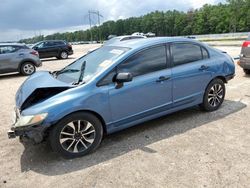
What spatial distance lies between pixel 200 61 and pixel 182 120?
1.16 metres

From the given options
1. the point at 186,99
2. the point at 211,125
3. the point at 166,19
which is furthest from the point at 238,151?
the point at 166,19

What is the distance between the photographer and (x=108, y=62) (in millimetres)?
4391

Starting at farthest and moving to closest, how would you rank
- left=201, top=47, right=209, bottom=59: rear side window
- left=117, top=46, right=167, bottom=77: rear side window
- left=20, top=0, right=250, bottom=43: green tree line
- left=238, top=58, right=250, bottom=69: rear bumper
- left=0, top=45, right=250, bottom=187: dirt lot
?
left=20, top=0, right=250, bottom=43: green tree line → left=238, top=58, right=250, bottom=69: rear bumper → left=201, top=47, right=209, bottom=59: rear side window → left=117, top=46, right=167, bottom=77: rear side window → left=0, top=45, right=250, bottom=187: dirt lot

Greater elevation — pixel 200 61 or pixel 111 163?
pixel 200 61

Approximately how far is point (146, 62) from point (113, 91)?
0.85 m

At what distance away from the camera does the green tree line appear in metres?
79.8

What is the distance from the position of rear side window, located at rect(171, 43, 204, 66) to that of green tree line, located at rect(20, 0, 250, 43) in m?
59.7

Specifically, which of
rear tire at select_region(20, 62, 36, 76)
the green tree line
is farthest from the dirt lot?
the green tree line

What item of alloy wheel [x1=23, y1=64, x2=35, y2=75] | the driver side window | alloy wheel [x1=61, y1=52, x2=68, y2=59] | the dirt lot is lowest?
the dirt lot

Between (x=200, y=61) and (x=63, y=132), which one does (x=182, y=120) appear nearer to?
(x=200, y=61)

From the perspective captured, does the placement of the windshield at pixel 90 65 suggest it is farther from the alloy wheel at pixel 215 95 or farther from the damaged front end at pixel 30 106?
the alloy wheel at pixel 215 95

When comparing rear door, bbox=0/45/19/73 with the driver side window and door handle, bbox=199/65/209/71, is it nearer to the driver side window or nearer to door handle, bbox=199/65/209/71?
the driver side window

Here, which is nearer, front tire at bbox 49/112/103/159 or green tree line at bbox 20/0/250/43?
front tire at bbox 49/112/103/159

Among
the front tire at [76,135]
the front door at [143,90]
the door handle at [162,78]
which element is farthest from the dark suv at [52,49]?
the front tire at [76,135]
